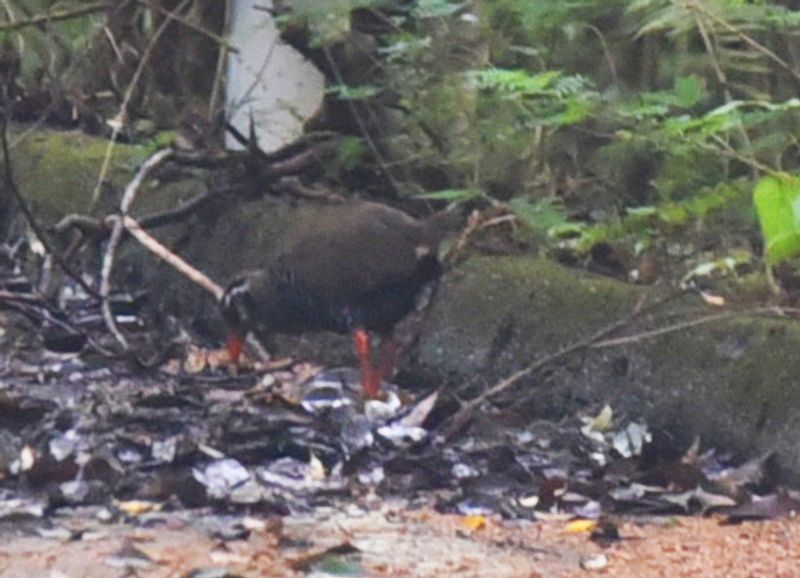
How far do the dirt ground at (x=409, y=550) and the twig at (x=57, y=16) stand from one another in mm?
2989

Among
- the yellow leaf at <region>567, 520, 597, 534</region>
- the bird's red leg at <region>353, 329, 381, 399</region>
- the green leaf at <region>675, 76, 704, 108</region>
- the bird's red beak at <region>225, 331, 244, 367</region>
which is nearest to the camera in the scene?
the yellow leaf at <region>567, 520, 597, 534</region>

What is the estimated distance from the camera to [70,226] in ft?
21.7

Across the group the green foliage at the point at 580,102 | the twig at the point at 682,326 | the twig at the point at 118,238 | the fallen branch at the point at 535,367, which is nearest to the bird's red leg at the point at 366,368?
the fallen branch at the point at 535,367

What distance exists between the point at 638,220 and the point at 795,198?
2177mm

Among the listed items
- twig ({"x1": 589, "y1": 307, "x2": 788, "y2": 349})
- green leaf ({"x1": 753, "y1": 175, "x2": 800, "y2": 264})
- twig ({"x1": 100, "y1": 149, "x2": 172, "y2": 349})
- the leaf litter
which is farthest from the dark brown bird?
green leaf ({"x1": 753, "y1": 175, "x2": 800, "y2": 264})

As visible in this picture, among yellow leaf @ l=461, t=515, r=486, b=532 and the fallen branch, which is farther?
the fallen branch

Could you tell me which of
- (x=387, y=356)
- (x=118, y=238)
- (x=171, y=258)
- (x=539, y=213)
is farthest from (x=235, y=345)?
(x=539, y=213)

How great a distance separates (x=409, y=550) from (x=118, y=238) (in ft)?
10.2

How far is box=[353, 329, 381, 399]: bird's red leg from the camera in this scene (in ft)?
16.9

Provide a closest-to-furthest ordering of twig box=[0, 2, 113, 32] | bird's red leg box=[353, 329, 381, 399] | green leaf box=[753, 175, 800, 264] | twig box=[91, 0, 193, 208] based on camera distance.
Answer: green leaf box=[753, 175, 800, 264]
bird's red leg box=[353, 329, 381, 399]
twig box=[0, 2, 113, 32]
twig box=[91, 0, 193, 208]

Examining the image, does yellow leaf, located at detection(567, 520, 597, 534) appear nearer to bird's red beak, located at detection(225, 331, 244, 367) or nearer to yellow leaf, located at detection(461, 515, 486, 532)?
yellow leaf, located at detection(461, 515, 486, 532)

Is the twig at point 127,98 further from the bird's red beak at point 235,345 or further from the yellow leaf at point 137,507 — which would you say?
the yellow leaf at point 137,507

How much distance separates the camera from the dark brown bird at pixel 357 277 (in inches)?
206

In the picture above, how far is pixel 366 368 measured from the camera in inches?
206
